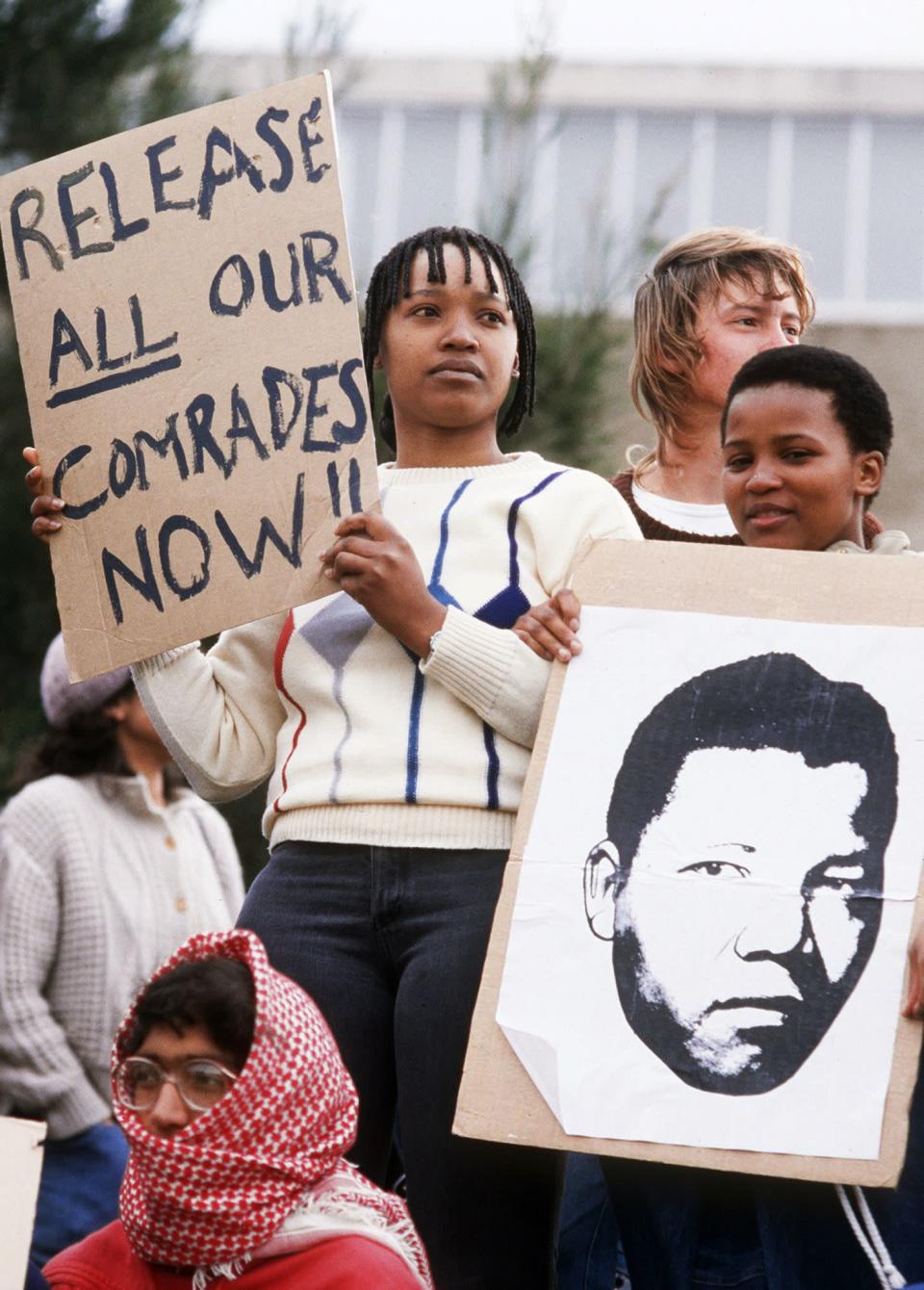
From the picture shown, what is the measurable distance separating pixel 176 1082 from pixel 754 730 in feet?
2.75

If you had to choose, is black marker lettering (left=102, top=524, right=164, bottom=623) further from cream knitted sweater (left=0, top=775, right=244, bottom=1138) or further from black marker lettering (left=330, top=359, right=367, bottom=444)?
cream knitted sweater (left=0, top=775, right=244, bottom=1138)

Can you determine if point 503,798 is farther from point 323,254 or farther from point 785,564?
point 323,254

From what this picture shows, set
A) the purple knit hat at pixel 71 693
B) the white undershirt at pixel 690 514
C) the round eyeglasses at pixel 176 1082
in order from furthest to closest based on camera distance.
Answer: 1. the purple knit hat at pixel 71 693
2. the white undershirt at pixel 690 514
3. the round eyeglasses at pixel 176 1082

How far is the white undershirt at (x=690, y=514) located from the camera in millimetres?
3307

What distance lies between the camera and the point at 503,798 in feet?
8.77

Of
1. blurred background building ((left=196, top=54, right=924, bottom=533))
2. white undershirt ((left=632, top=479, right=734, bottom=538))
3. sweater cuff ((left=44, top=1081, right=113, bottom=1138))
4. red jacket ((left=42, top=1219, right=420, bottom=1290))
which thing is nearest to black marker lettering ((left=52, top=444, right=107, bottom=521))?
white undershirt ((left=632, top=479, right=734, bottom=538))

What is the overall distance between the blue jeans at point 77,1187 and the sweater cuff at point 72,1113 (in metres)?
0.03

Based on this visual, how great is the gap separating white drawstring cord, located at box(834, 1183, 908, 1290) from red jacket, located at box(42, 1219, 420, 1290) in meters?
0.53

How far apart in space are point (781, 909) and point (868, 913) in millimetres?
102

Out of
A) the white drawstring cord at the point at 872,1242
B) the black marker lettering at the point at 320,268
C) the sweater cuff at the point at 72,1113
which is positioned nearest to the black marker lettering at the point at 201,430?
the black marker lettering at the point at 320,268

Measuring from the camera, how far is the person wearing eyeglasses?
8.05ft

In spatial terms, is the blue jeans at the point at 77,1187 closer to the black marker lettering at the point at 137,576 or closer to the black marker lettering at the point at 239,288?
the black marker lettering at the point at 137,576

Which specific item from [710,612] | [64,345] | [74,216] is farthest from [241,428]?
[710,612]

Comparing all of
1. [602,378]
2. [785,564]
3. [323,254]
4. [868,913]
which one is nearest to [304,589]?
[323,254]
